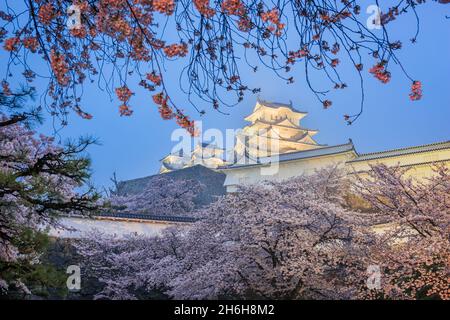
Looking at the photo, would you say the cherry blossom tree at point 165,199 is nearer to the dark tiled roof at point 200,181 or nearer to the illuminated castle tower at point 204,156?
the dark tiled roof at point 200,181

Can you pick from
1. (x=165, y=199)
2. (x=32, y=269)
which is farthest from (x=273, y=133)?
(x=32, y=269)

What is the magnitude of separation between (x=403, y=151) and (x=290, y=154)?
5750 millimetres

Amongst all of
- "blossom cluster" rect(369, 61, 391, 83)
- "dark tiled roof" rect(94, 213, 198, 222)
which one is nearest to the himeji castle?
"dark tiled roof" rect(94, 213, 198, 222)

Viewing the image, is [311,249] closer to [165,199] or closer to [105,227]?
[105,227]

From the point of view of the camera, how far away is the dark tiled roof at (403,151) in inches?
758

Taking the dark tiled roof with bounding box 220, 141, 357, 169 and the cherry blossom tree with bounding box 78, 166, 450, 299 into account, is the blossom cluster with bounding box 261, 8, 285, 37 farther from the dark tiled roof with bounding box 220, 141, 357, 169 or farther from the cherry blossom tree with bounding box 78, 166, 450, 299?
the dark tiled roof with bounding box 220, 141, 357, 169

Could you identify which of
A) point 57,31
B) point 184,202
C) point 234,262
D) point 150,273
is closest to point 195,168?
point 184,202

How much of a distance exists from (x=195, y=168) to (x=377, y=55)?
2465cm

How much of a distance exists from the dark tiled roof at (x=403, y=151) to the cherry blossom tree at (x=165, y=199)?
823 cm

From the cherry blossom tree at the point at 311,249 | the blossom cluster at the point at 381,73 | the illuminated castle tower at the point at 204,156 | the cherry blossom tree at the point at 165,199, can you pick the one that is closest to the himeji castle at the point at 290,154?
the cherry blossom tree at the point at 165,199

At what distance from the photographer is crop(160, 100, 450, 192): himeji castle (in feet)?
63.9

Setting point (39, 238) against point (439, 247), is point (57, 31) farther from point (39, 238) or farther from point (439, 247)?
point (439, 247)

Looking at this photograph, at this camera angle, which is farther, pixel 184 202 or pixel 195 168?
pixel 195 168
